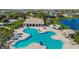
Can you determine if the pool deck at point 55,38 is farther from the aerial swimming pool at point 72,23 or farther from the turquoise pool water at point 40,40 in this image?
the aerial swimming pool at point 72,23

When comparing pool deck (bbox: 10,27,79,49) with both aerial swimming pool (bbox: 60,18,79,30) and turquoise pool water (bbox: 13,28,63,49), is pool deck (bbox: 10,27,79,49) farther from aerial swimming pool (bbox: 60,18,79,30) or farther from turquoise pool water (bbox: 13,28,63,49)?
aerial swimming pool (bbox: 60,18,79,30)

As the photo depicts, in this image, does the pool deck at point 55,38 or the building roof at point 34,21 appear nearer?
the pool deck at point 55,38

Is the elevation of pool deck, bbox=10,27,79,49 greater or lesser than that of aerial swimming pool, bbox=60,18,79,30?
lesser

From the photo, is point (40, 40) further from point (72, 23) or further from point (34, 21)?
point (72, 23)

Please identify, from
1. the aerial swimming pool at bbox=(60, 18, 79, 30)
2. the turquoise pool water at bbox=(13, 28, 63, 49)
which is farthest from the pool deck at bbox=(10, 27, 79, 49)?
the aerial swimming pool at bbox=(60, 18, 79, 30)

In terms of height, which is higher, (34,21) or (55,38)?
(34,21)

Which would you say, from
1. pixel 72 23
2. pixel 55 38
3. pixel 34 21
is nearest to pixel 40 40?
pixel 55 38

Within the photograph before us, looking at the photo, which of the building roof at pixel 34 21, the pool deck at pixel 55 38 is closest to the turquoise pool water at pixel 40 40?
the pool deck at pixel 55 38

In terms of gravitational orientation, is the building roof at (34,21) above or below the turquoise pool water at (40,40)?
above

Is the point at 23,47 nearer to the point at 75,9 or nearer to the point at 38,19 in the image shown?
the point at 38,19
